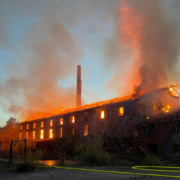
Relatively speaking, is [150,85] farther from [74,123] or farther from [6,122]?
[6,122]

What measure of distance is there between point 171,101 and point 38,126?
97.9 ft

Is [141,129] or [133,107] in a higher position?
[133,107]

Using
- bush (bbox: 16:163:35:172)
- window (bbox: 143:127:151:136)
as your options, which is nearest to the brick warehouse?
window (bbox: 143:127:151:136)

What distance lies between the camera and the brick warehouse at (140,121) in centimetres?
2612

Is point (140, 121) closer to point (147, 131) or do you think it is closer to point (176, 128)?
point (147, 131)

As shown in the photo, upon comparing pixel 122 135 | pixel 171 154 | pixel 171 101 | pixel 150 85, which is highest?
pixel 150 85

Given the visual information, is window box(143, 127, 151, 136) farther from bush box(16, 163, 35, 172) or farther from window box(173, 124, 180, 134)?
bush box(16, 163, 35, 172)

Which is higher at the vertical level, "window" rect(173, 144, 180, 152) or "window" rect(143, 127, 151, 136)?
"window" rect(143, 127, 151, 136)

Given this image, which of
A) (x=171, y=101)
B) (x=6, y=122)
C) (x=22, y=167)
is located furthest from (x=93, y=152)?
(x=6, y=122)

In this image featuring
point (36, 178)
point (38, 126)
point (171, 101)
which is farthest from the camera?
point (38, 126)

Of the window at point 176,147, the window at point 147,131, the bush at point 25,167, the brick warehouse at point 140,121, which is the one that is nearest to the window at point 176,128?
the brick warehouse at point 140,121

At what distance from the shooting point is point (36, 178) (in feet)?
36.4

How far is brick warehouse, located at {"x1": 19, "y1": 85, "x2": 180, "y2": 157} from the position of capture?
26.1 meters

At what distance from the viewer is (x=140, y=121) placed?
29766 millimetres
